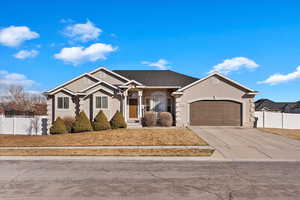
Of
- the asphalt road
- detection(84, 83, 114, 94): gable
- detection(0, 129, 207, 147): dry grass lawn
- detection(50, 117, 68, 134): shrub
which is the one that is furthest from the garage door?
detection(50, 117, 68, 134): shrub

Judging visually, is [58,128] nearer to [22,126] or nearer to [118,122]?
[118,122]

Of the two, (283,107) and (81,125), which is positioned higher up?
(283,107)

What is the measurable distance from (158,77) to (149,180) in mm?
18432

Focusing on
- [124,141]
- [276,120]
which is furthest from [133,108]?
[276,120]

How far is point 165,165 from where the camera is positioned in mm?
8133

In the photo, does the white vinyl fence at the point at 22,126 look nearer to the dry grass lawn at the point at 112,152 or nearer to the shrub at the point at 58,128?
the shrub at the point at 58,128

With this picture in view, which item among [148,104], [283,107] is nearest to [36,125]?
[148,104]

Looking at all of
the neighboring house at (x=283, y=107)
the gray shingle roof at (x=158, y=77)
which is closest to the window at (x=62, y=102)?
the gray shingle roof at (x=158, y=77)

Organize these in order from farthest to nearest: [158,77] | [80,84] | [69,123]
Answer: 1. [158,77]
2. [80,84]
3. [69,123]

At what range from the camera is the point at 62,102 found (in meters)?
20.8


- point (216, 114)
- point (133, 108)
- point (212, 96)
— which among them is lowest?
point (216, 114)

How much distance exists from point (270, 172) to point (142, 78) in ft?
59.7

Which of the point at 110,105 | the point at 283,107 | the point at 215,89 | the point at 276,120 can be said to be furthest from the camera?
the point at 283,107

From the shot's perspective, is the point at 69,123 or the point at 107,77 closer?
the point at 69,123
